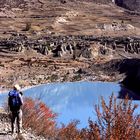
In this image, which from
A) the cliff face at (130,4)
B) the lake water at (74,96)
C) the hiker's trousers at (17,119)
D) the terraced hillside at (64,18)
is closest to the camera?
the hiker's trousers at (17,119)

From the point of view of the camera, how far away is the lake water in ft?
113

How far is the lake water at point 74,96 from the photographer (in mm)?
34406

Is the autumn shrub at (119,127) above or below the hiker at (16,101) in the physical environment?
below

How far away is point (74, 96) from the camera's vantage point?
41656 millimetres

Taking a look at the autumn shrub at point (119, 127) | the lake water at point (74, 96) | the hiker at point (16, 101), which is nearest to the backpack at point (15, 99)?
the hiker at point (16, 101)

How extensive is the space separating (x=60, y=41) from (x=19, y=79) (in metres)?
15.2

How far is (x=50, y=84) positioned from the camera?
152 ft

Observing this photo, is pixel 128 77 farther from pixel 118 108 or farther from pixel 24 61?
pixel 118 108

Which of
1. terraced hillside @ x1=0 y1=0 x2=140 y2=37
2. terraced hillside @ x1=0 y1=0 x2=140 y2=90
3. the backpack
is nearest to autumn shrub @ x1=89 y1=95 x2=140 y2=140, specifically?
the backpack

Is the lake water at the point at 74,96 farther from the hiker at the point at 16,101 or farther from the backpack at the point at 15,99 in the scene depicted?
the backpack at the point at 15,99

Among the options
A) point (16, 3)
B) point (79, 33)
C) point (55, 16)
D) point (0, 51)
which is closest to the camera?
point (0, 51)

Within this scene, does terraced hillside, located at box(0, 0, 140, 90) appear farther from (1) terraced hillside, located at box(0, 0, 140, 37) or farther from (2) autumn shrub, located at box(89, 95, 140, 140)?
(2) autumn shrub, located at box(89, 95, 140, 140)

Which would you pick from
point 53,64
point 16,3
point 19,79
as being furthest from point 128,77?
point 16,3

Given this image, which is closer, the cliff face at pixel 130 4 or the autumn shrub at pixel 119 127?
the autumn shrub at pixel 119 127
